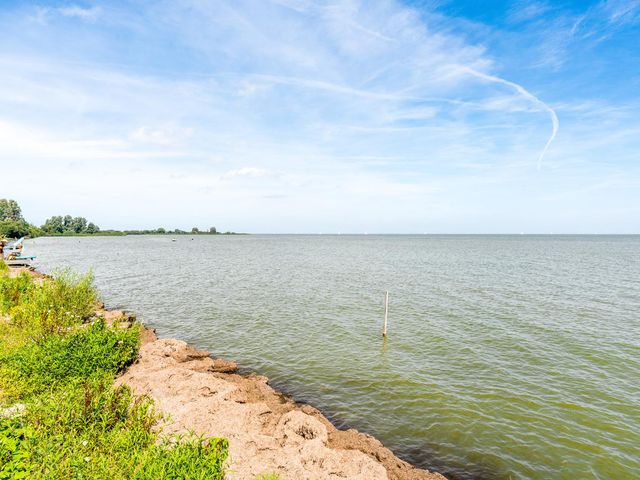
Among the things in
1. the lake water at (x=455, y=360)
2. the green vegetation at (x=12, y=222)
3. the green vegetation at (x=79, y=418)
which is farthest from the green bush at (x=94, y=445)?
the green vegetation at (x=12, y=222)

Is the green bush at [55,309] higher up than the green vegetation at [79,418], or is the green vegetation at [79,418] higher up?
the green bush at [55,309]

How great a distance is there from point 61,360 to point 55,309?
8.00 meters

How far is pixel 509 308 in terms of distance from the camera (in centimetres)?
3562

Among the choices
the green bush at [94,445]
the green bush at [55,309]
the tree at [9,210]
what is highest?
the tree at [9,210]

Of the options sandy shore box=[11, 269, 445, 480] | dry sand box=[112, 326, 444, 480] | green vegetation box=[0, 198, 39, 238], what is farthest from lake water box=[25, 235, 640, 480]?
green vegetation box=[0, 198, 39, 238]

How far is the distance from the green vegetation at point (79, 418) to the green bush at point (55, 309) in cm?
11

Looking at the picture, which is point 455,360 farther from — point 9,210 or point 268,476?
point 9,210

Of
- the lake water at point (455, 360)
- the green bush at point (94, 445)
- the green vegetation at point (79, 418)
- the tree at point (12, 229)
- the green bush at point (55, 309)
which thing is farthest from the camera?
the tree at point (12, 229)

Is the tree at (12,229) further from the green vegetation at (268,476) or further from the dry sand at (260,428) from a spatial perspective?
the green vegetation at (268,476)

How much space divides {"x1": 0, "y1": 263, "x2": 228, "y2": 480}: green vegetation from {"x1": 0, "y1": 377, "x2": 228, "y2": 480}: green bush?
0.07 ft

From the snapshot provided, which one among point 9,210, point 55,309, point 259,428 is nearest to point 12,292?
point 55,309

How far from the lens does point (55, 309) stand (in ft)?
64.3

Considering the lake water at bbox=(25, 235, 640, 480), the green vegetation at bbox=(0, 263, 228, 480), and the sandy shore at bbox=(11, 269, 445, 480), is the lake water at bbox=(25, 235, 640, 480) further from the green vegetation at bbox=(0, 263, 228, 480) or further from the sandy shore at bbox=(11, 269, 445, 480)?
the green vegetation at bbox=(0, 263, 228, 480)

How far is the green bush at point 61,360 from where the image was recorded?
12414mm
